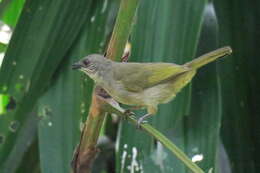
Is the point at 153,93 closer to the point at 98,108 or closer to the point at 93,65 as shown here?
the point at 93,65

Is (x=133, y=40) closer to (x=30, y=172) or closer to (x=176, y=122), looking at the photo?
(x=176, y=122)

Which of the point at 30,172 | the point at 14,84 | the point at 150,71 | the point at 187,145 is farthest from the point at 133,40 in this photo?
the point at 30,172

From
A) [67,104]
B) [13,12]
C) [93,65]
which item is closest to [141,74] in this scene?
[93,65]

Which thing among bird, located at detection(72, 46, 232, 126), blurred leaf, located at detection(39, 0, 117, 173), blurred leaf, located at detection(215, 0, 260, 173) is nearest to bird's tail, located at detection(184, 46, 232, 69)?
bird, located at detection(72, 46, 232, 126)

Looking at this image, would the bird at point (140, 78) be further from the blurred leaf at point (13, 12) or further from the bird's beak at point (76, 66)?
the blurred leaf at point (13, 12)

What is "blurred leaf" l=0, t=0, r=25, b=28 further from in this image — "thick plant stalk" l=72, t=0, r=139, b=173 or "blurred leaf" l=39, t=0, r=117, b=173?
"thick plant stalk" l=72, t=0, r=139, b=173

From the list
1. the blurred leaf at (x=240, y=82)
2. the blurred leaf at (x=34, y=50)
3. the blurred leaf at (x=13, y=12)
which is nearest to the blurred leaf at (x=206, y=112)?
the blurred leaf at (x=240, y=82)
